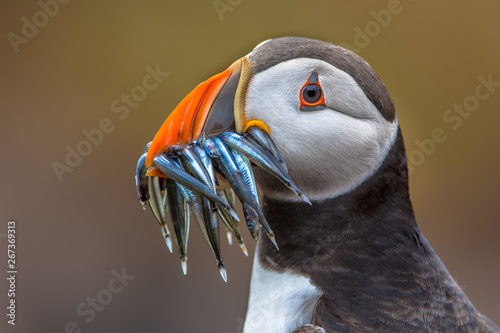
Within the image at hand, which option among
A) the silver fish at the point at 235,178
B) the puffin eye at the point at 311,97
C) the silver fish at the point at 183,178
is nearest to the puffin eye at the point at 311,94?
the puffin eye at the point at 311,97

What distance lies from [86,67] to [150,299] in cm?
253

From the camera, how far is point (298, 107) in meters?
2.24

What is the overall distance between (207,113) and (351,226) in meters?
0.73

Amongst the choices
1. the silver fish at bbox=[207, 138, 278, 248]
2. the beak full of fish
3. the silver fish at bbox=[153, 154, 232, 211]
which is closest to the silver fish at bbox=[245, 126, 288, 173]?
the beak full of fish

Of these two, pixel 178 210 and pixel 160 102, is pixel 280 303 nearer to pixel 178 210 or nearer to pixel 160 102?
pixel 178 210

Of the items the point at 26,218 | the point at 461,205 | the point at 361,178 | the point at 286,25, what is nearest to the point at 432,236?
the point at 461,205

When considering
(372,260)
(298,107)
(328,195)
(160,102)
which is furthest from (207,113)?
(160,102)

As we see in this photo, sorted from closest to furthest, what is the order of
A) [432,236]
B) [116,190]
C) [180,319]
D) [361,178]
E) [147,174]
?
1. [147,174]
2. [361,178]
3. [180,319]
4. [116,190]
5. [432,236]

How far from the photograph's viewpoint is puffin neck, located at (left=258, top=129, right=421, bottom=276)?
2.40 meters

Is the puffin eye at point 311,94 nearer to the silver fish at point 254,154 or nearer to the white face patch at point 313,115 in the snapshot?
the white face patch at point 313,115

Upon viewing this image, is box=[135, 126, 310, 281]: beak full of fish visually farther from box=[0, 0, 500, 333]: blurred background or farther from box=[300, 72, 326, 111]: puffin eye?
box=[0, 0, 500, 333]: blurred background

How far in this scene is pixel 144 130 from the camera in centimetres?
645

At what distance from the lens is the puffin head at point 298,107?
86.9 inches

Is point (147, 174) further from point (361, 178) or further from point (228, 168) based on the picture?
point (361, 178)
